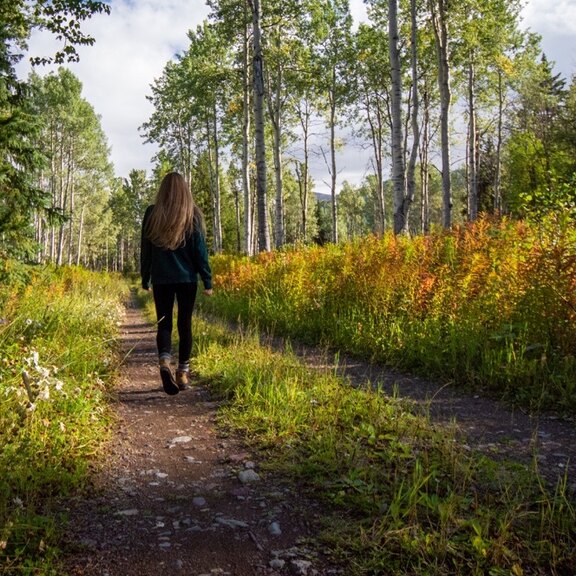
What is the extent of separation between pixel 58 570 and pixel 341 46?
1192 inches

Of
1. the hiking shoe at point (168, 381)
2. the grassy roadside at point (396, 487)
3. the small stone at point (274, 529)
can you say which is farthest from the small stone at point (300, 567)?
the hiking shoe at point (168, 381)

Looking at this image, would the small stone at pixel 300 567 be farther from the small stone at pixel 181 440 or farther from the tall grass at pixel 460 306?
the tall grass at pixel 460 306

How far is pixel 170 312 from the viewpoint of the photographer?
4891mm

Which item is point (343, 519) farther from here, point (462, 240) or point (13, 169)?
point (13, 169)

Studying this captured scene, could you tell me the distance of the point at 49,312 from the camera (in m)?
6.63

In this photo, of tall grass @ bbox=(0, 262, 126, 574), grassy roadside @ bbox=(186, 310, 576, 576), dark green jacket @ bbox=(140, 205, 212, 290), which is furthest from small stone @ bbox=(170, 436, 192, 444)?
dark green jacket @ bbox=(140, 205, 212, 290)

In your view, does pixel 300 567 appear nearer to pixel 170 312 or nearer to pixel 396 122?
pixel 170 312

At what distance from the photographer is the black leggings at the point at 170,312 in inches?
188

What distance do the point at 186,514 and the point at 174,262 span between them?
9.18ft

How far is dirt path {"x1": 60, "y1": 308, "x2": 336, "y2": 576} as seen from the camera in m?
1.98

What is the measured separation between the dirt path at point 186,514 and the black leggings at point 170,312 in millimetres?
1113

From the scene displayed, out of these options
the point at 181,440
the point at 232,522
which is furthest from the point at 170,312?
the point at 232,522

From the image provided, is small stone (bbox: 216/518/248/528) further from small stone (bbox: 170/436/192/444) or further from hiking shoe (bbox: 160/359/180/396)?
hiking shoe (bbox: 160/359/180/396)

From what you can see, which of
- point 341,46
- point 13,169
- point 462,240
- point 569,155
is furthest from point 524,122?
point 13,169
